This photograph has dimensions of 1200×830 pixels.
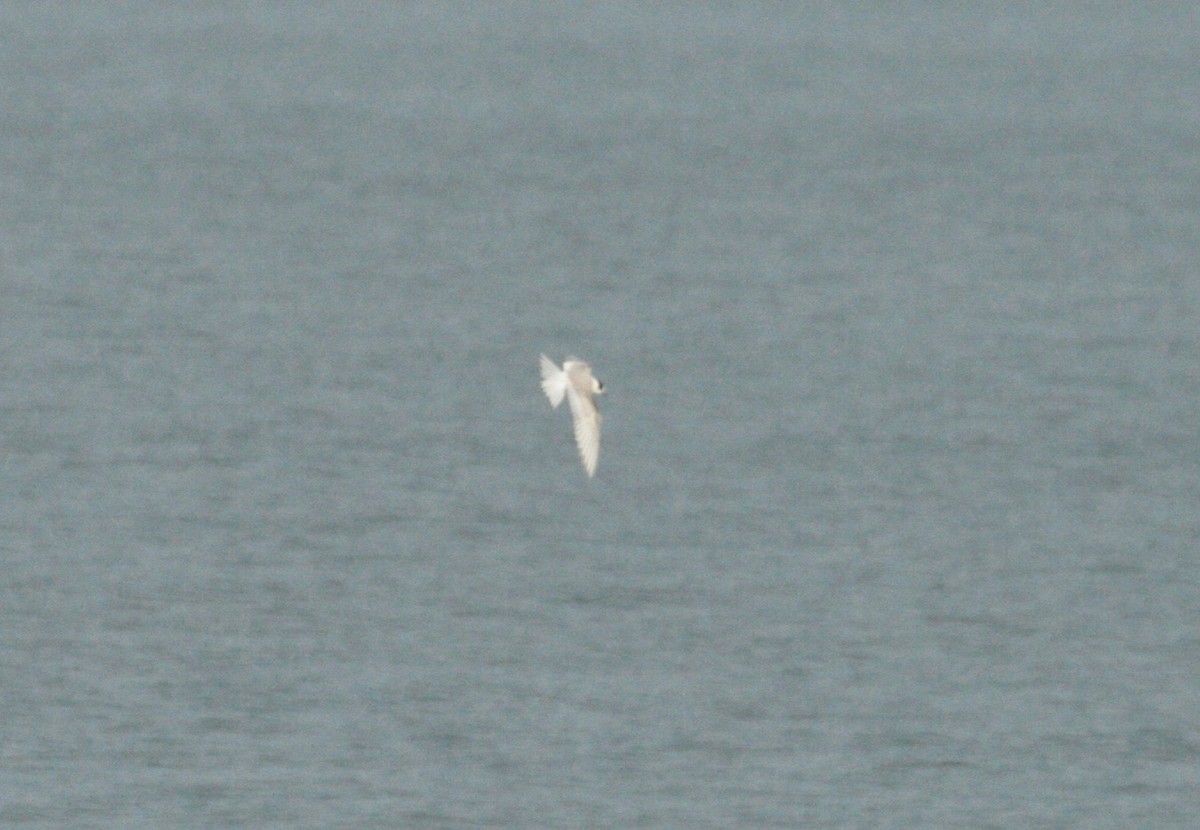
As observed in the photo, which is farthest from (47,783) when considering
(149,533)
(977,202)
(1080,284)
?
(977,202)

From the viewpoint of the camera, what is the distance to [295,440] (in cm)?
2581

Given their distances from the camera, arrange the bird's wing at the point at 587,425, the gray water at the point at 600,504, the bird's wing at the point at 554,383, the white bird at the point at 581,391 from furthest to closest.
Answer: the gray water at the point at 600,504
the bird's wing at the point at 554,383
the white bird at the point at 581,391
the bird's wing at the point at 587,425

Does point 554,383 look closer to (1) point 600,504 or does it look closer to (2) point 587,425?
(2) point 587,425

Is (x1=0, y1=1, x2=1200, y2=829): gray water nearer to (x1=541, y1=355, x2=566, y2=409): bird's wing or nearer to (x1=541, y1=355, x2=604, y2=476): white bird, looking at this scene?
(x1=541, y1=355, x2=604, y2=476): white bird

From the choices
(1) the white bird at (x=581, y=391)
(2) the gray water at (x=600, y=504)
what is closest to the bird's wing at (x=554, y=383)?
(1) the white bird at (x=581, y=391)

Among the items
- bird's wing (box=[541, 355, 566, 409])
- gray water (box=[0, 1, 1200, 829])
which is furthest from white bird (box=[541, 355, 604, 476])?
gray water (box=[0, 1, 1200, 829])

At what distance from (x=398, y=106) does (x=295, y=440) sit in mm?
49224

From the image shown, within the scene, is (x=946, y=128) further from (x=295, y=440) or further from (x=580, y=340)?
(x=295, y=440)

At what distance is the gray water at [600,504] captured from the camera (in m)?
16.6

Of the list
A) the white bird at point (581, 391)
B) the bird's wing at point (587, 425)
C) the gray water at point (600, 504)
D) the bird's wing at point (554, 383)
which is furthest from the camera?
the gray water at point (600, 504)

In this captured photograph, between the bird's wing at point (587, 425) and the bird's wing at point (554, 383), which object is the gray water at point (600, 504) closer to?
the bird's wing at point (587, 425)

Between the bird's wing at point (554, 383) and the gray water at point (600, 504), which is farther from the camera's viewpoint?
the gray water at point (600, 504)

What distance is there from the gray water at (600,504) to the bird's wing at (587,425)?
6.39 feet

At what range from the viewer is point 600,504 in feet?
76.2
